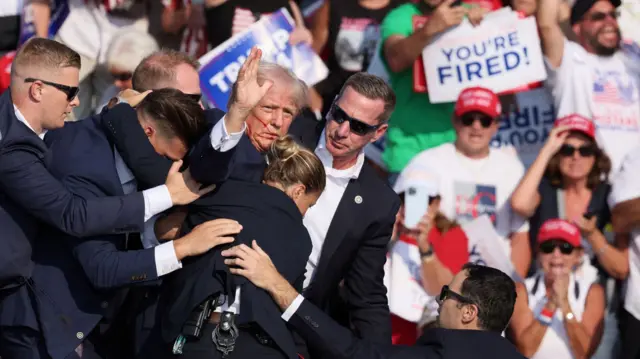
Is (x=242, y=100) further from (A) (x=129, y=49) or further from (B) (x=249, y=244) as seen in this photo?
(A) (x=129, y=49)

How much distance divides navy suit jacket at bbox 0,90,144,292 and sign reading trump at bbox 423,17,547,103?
10.2 ft

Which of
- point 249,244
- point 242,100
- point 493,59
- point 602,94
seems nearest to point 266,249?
point 249,244

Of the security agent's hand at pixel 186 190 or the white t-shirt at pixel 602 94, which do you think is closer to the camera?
the security agent's hand at pixel 186 190

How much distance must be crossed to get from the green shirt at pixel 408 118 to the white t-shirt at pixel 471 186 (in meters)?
0.22

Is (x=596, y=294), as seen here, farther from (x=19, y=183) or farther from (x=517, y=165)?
(x=19, y=183)

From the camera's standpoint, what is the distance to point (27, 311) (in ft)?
15.8

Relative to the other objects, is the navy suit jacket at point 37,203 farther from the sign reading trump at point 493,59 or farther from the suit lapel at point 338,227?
the sign reading trump at point 493,59

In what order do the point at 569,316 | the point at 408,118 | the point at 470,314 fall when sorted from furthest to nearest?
1. the point at 408,118
2. the point at 569,316
3. the point at 470,314

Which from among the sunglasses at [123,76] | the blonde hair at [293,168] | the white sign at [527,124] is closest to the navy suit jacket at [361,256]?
the blonde hair at [293,168]

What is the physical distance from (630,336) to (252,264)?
3.17 metres

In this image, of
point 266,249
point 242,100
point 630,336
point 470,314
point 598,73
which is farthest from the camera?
point 598,73

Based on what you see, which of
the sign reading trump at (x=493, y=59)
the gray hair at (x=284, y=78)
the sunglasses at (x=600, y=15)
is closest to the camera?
the gray hair at (x=284, y=78)

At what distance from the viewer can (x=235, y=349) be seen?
4465 mm

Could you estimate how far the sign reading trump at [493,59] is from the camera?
289 inches
